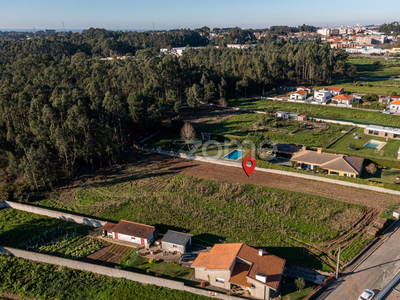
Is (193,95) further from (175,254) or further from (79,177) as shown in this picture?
(175,254)

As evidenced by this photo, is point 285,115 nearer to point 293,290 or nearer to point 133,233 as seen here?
point 133,233

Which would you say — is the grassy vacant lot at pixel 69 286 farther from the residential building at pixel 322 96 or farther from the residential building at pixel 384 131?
the residential building at pixel 322 96

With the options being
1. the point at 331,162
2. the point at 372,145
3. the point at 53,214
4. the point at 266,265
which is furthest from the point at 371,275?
the point at 53,214

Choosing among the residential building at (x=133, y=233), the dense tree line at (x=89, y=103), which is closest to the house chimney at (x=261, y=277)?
the residential building at (x=133, y=233)

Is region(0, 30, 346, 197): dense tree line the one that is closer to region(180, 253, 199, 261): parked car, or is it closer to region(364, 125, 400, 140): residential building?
region(180, 253, 199, 261): parked car

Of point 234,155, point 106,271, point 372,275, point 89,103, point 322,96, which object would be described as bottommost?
point 372,275

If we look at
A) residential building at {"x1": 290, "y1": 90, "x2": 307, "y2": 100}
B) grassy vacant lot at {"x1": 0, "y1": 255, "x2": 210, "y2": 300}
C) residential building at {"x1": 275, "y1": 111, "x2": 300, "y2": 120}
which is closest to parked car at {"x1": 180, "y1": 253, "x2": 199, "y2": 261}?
grassy vacant lot at {"x1": 0, "y1": 255, "x2": 210, "y2": 300}

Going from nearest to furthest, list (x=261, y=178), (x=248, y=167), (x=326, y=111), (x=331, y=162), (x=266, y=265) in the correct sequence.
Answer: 1. (x=266, y=265)
2. (x=331, y=162)
3. (x=261, y=178)
4. (x=248, y=167)
5. (x=326, y=111)
